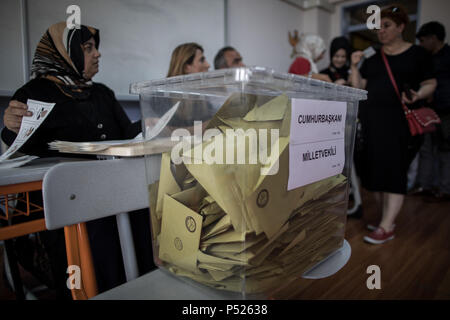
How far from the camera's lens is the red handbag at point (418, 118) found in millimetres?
1589

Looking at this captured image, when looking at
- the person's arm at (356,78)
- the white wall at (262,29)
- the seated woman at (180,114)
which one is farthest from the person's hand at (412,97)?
the white wall at (262,29)

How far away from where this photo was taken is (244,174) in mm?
321

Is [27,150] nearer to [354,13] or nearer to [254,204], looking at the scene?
[254,204]

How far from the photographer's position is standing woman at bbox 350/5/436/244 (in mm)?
1584

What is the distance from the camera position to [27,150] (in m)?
1.00

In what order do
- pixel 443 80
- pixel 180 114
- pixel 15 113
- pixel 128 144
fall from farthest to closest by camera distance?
pixel 443 80 → pixel 15 113 → pixel 128 144 → pixel 180 114

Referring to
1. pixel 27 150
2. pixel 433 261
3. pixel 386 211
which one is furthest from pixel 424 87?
pixel 27 150

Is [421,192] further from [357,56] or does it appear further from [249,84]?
[249,84]

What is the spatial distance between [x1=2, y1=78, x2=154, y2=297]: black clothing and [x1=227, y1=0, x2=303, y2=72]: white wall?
2032 millimetres

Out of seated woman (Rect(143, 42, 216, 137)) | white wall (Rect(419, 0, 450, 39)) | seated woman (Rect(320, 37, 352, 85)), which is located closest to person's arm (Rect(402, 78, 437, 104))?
seated woman (Rect(320, 37, 352, 85))

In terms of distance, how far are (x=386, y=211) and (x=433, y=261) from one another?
370 millimetres

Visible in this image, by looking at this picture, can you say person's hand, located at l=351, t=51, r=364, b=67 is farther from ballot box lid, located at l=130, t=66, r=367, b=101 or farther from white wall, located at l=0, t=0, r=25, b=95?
white wall, located at l=0, t=0, r=25, b=95

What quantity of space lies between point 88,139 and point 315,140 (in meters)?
1.20


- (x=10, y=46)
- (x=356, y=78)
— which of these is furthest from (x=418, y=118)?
(x=10, y=46)
